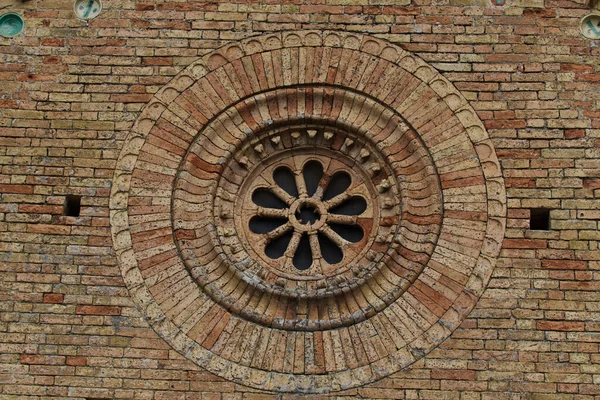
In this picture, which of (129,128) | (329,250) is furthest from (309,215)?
(129,128)

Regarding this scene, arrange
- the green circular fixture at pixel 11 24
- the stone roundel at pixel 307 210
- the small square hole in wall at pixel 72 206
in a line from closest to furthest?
the stone roundel at pixel 307 210 < the small square hole in wall at pixel 72 206 < the green circular fixture at pixel 11 24

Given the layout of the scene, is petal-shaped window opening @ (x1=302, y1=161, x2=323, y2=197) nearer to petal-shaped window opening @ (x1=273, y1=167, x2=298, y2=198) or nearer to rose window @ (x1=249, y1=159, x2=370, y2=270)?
rose window @ (x1=249, y1=159, x2=370, y2=270)

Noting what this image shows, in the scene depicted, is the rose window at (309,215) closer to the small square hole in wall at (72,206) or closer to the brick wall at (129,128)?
the brick wall at (129,128)

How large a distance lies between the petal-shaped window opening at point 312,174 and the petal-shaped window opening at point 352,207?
33 centimetres

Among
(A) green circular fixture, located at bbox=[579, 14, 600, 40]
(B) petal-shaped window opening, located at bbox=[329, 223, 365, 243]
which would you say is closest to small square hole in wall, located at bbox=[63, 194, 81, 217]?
(B) petal-shaped window opening, located at bbox=[329, 223, 365, 243]

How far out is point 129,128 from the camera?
1124 centimetres

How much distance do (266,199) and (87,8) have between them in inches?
107

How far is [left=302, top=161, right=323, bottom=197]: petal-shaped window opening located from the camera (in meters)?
11.5

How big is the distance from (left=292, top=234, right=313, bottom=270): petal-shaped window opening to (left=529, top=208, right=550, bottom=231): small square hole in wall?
2.15m

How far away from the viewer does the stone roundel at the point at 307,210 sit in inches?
413

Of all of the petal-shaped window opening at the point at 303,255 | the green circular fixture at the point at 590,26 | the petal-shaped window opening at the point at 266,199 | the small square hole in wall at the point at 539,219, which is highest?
the green circular fixture at the point at 590,26

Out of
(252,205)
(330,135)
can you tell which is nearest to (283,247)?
(252,205)

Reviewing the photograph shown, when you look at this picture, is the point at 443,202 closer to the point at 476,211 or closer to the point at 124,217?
the point at 476,211

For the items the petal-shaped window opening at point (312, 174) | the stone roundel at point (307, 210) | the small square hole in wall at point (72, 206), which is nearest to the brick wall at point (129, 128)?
the small square hole in wall at point (72, 206)
